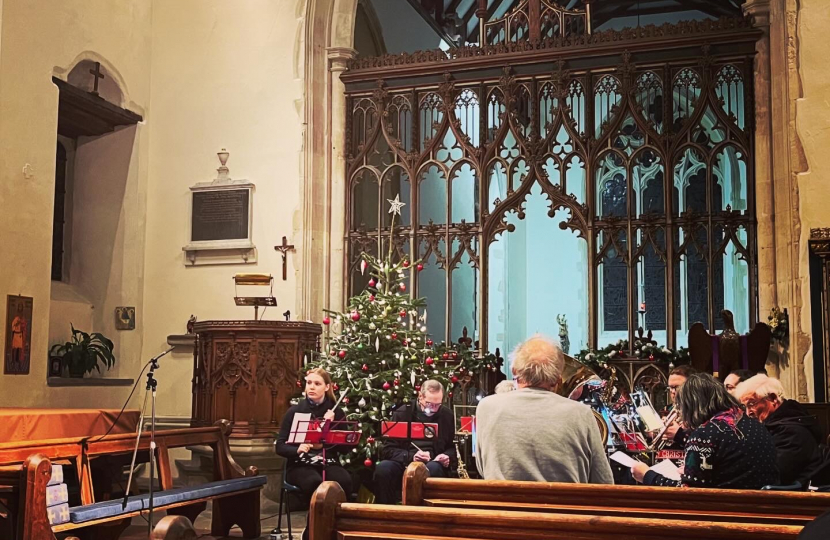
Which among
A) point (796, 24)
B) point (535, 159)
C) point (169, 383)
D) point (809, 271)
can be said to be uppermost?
point (796, 24)

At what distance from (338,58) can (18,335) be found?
425 centimetres

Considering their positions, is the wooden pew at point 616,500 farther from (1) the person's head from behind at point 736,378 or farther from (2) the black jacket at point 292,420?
(2) the black jacket at point 292,420

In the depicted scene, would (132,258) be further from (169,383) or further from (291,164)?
(291,164)

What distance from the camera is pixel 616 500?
9.55 feet

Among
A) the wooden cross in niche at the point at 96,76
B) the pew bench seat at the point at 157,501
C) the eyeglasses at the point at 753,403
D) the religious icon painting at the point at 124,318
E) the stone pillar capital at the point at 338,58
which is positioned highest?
the stone pillar capital at the point at 338,58

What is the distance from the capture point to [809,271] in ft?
24.4

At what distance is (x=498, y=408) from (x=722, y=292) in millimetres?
15456

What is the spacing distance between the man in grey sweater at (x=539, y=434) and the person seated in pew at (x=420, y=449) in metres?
3.31

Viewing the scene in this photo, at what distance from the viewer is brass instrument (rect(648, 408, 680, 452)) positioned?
17.6ft

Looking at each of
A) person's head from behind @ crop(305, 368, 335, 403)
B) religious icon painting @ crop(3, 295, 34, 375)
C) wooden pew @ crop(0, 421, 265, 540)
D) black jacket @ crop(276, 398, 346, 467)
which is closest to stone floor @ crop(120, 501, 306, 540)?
wooden pew @ crop(0, 421, 265, 540)

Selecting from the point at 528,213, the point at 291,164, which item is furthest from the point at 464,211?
the point at 291,164

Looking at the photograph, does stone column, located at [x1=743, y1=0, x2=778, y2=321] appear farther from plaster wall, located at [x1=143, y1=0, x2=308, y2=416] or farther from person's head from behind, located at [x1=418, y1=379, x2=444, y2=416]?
plaster wall, located at [x1=143, y1=0, x2=308, y2=416]

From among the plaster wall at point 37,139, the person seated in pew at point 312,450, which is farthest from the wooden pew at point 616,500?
the plaster wall at point 37,139

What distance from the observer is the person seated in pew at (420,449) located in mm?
6602
